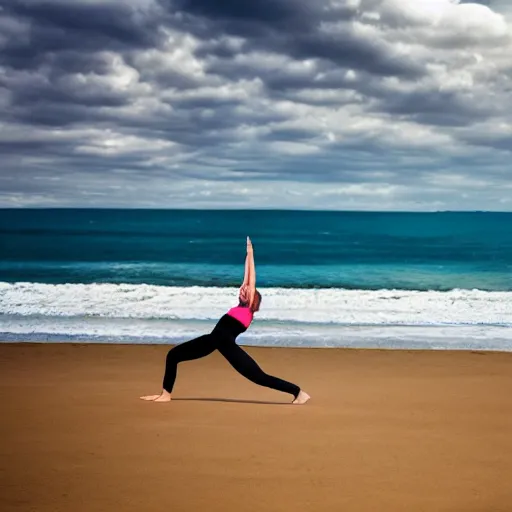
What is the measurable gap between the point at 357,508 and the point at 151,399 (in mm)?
3577

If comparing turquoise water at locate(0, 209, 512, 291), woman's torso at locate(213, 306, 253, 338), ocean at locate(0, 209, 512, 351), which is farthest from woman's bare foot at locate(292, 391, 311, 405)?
turquoise water at locate(0, 209, 512, 291)

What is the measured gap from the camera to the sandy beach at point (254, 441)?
516cm

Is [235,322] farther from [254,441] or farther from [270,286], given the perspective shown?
[270,286]

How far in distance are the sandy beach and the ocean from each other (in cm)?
389

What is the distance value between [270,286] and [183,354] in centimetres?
2359

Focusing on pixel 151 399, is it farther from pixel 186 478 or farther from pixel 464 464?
pixel 464 464

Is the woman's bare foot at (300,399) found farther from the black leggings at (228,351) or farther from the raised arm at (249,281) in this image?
the raised arm at (249,281)

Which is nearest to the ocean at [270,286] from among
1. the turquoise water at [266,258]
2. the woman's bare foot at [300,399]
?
the turquoise water at [266,258]

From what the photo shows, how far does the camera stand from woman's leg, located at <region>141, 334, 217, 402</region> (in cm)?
762

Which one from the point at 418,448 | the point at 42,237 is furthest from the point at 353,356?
the point at 42,237

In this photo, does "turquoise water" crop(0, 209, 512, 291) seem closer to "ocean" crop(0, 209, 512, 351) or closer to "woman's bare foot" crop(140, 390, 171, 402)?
"ocean" crop(0, 209, 512, 351)

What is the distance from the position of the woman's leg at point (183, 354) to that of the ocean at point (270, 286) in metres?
5.44

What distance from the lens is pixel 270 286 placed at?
31328 mm

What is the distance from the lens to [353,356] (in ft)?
38.2
